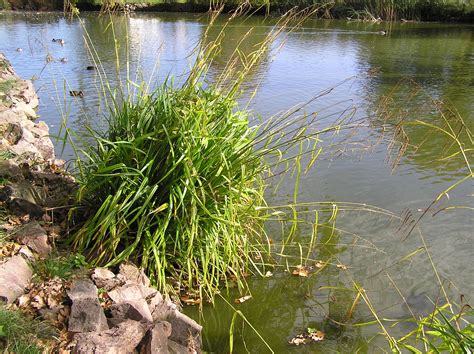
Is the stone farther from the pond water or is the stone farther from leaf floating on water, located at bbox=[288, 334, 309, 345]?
leaf floating on water, located at bbox=[288, 334, 309, 345]

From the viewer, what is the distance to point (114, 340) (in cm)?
248

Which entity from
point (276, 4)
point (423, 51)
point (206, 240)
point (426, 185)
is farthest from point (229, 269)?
point (276, 4)

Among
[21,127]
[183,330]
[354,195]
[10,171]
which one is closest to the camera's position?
[183,330]

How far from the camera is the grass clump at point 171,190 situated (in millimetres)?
3355

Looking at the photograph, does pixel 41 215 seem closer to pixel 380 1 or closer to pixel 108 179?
pixel 108 179

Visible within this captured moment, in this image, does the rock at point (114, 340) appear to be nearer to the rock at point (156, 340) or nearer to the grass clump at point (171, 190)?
the rock at point (156, 340)

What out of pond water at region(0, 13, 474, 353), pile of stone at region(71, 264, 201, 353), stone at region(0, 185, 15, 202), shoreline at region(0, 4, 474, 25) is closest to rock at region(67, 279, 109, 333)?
pile of stone at region(71, 264, 201, 353)

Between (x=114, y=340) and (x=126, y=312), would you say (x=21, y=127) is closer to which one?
(x=126, y=312)

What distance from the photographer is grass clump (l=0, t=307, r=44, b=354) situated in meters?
2.29

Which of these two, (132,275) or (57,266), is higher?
(57,266)

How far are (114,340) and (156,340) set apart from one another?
0.22m

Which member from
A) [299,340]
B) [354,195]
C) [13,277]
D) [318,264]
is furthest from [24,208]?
[354,195]

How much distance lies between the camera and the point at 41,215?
3.53 metres

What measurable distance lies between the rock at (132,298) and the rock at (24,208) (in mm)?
949
